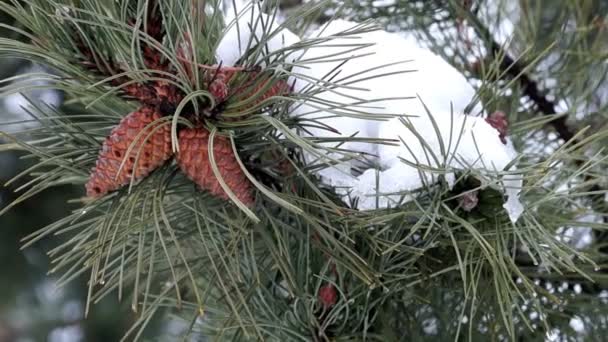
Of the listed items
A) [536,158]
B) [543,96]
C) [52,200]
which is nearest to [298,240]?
[536,158]

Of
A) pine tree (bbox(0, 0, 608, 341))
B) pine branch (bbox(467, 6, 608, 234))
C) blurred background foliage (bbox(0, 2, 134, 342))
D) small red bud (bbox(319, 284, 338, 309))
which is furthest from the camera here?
blurred background foliage (bbox(0, 2, 134, 342))

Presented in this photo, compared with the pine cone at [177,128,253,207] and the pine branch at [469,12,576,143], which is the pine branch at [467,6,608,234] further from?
the pine cone at [177,128,253,207]

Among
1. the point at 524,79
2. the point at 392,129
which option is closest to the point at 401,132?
the point at 392,129

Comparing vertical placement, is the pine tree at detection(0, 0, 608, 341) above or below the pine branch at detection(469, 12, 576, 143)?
below

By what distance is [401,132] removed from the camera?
1.33 feet

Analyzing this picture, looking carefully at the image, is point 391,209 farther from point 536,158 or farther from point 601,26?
point 601,26

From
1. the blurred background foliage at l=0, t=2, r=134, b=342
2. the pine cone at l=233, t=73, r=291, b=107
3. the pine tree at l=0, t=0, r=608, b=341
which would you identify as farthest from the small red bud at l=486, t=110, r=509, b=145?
the blurred background foliage at l=0, t=2, r=134, b=342

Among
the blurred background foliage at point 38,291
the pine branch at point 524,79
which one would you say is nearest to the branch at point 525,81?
the pine branch at point 524,79

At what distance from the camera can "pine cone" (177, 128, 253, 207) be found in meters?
0.37

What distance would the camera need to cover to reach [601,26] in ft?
2.17

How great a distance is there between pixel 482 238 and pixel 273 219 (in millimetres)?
121

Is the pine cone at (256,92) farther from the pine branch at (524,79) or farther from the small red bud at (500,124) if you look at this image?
the pine branch at (524,79)

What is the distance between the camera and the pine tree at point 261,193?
1.18 ft

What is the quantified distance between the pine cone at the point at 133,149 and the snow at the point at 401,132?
0.08 metres
